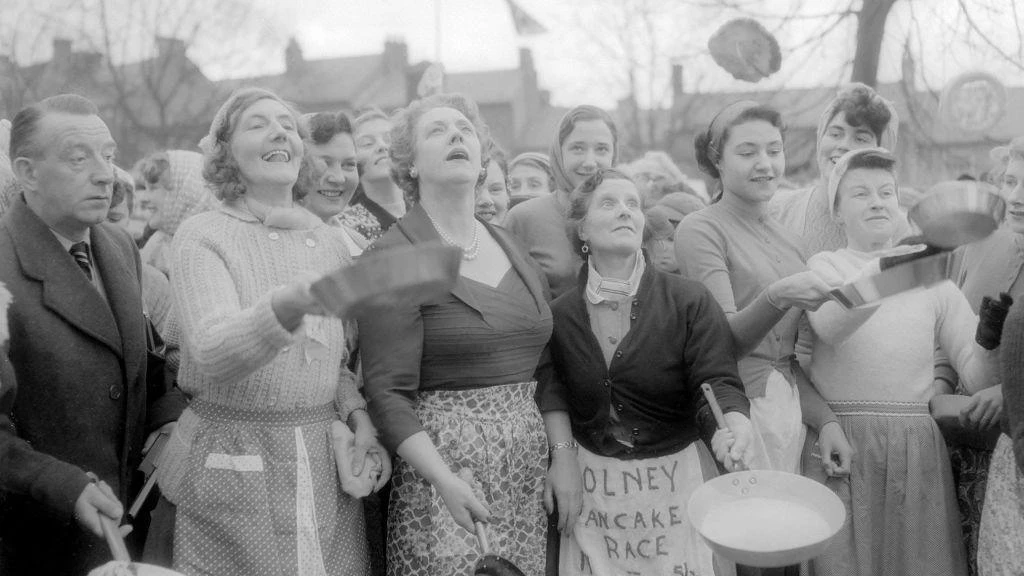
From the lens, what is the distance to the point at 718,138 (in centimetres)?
388

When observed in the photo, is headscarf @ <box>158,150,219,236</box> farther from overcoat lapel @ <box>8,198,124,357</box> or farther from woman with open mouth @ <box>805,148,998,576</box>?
woman with open mouth @ <box>805,148,998,576</box>

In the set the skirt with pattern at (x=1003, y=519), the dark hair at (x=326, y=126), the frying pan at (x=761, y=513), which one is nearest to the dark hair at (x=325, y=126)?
the dark hair at (x=326, y=126)

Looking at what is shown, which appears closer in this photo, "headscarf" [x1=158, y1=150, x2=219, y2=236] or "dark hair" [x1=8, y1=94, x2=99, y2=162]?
"dark hair" [x1=8, y1=94, x2=99, y2=162]

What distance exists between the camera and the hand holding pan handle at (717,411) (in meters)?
3.01

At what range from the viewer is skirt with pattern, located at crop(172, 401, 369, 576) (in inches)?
109

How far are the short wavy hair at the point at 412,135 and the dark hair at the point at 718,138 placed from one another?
985 millimetres

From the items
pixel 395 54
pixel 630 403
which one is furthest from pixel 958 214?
pixel 395 54

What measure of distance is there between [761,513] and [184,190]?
2589mm

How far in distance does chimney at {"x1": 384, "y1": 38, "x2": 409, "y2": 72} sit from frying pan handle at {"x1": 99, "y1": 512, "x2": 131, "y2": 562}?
1411 inches

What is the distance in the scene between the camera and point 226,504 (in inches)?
110

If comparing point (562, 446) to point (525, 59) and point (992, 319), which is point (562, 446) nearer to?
point (992, 319)

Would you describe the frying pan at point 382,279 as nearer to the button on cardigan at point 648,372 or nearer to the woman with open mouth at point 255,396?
the woman with open mouth at point 255,396

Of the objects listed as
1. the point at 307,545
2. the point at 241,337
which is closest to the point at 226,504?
the point at 307,545

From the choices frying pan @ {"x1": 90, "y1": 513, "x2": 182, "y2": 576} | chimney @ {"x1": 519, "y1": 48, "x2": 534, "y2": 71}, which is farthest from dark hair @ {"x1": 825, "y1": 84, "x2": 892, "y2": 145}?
chimney @ {"x1": 519, "y1": 48, "x2": 534, "y2": 71}
